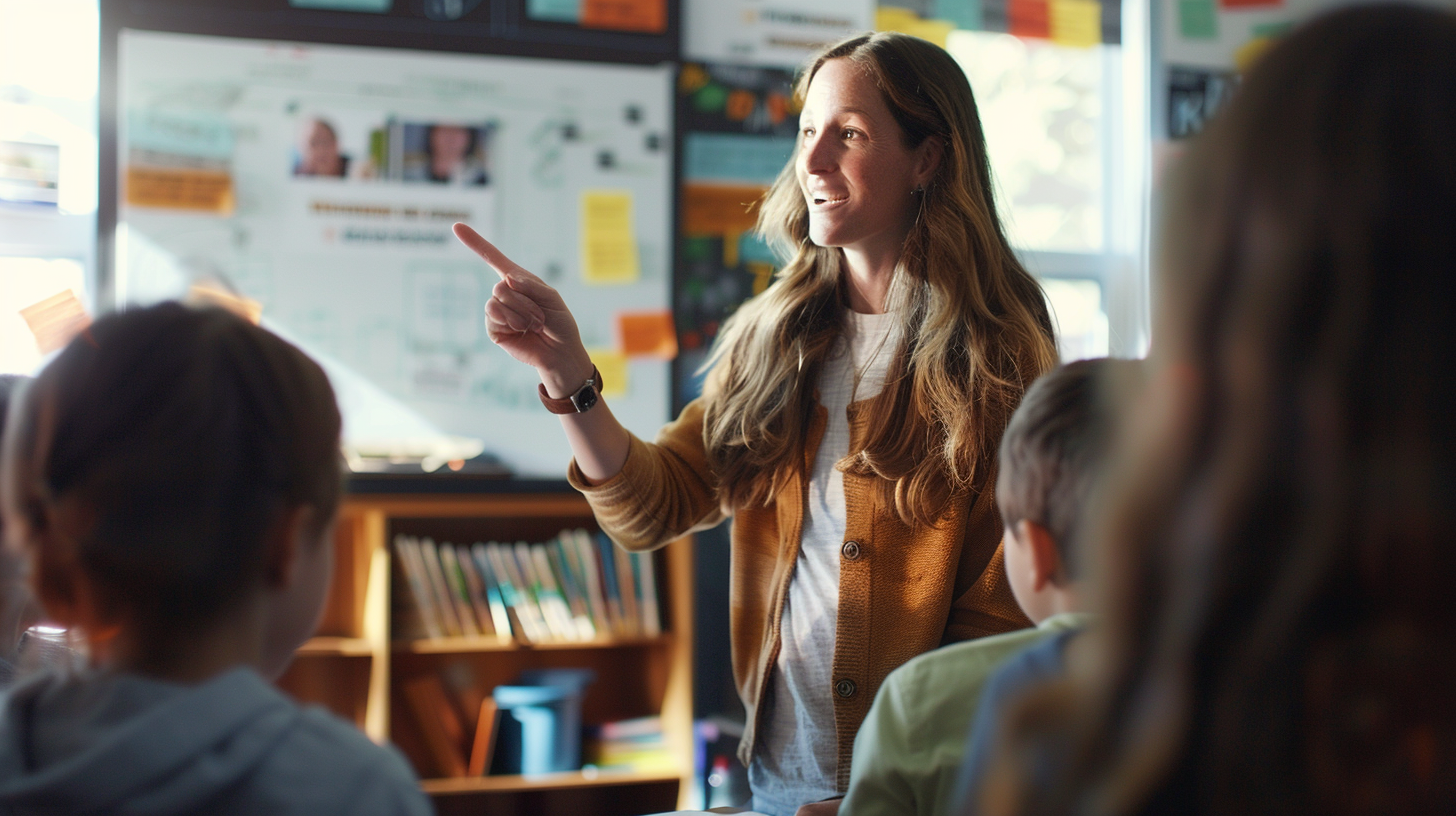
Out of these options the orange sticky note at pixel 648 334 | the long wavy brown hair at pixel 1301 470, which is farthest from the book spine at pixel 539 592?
the long wavy brown hair at pixel 1301 470

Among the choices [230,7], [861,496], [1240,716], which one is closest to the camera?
[1240,716]

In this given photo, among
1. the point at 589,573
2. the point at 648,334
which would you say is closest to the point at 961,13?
the point at 648,334

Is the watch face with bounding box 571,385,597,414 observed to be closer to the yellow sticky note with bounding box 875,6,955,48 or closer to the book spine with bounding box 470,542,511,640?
the book spine with bounding box 470,542,511,640

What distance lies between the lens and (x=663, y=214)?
3.42 metres

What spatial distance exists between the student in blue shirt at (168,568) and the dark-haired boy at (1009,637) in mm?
386

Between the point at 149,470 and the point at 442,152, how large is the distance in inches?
105

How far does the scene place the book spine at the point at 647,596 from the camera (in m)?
3.28

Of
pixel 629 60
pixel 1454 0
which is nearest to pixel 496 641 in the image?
pixel 629 60

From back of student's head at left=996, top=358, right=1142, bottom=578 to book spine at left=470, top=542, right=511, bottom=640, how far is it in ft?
7.82

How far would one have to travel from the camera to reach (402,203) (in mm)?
3242

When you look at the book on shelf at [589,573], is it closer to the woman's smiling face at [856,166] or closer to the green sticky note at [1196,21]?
the woman's smiling face at [856,166]

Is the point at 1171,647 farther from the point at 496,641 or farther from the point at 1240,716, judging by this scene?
the point at 496,641

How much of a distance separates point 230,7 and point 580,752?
7.37 feet

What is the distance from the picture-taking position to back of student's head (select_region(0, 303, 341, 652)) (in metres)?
0.75
